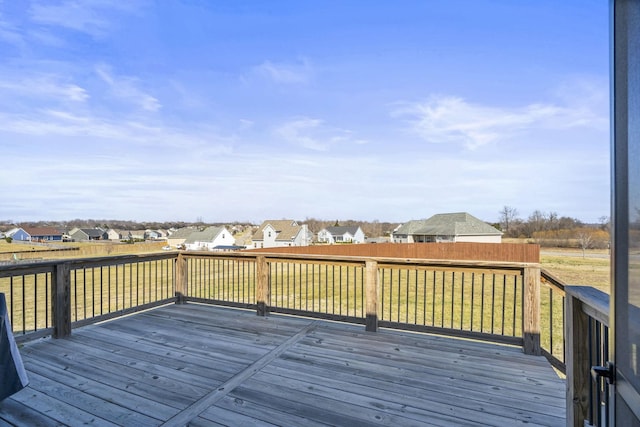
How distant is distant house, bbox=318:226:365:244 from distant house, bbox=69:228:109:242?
31129 millimetres

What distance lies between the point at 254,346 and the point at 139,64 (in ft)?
22.8

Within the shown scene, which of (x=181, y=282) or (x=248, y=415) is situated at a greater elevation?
(x=181, y=282)

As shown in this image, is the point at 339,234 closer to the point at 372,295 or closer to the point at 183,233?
the point at 183,233

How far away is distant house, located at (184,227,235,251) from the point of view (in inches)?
1436

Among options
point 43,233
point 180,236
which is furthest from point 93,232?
point 180,236

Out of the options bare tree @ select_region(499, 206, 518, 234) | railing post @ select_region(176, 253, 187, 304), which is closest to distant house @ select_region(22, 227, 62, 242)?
railing post @ select_region(176, 253, 187, 304)

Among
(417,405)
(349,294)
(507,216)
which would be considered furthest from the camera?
(507,216)

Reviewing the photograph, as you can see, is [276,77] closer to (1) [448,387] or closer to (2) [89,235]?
(1) [448,387]

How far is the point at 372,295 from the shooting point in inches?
145

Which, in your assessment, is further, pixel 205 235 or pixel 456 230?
pixel 205 235

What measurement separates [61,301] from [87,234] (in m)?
50.3

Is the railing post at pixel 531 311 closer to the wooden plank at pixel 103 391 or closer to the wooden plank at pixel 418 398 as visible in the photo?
the wooden plank at pixel 418 398

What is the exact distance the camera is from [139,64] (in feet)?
23.4

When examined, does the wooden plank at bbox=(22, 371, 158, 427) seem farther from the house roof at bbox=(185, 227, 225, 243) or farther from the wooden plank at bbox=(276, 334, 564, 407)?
the house roof at bbox=(185, 227, 225, 243)
